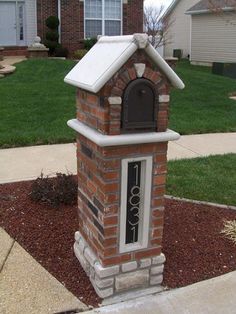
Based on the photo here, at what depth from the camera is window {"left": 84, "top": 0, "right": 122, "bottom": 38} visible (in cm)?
1938

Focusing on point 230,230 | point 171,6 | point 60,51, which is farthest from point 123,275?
point 171,6

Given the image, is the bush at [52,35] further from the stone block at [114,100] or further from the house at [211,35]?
the stone block at [114,100]

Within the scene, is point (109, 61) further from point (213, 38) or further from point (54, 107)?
point (213, 38)

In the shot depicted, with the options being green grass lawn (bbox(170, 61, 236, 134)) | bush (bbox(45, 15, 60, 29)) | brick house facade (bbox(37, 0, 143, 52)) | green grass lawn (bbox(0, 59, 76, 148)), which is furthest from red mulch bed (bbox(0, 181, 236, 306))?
brick house facade (bbox(37, 0, 143, 52))

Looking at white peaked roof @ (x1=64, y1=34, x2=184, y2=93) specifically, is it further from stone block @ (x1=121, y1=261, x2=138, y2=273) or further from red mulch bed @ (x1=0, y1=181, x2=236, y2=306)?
red mulch bed @ (x1=0, y1=181, x2=236, y2=306)

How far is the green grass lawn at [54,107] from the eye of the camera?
23.9 feet

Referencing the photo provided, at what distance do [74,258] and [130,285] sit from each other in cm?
60

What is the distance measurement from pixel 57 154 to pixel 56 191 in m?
1.92

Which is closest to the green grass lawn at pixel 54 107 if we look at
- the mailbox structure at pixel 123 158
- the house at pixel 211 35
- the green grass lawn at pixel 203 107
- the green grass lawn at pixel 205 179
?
the green grass lawn at pixel 203 107

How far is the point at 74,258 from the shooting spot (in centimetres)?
351

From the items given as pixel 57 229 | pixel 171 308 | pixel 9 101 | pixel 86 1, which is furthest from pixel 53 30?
pixel 171 308

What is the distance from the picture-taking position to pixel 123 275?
10.2ft

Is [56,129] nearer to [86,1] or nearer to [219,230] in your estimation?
[219,230]

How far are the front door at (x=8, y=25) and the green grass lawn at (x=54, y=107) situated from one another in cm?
626
